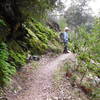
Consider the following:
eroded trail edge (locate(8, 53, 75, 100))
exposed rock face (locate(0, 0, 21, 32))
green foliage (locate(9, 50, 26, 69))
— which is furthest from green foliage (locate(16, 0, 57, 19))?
eroded trail edge (locate(8, 53, 75, 100))

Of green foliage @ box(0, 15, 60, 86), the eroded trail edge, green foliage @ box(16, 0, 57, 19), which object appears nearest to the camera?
green foliage @ box(0, 15, 60, 86)

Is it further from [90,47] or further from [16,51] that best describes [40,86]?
[90,47]

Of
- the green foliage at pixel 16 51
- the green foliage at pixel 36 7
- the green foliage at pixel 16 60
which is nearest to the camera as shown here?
the green foliage at pixel 16 51

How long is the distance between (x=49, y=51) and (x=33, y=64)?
3.53m

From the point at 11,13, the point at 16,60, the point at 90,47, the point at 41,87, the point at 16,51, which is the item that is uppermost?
the point at 11,13

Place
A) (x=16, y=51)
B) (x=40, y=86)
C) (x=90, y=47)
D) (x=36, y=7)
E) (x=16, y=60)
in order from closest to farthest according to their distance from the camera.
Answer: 1. (x=36, y=7)
2. (x=40, y=86)
3. (x=90, y=47)
4. (x=16, y=60)
5. (x=16, y=51)

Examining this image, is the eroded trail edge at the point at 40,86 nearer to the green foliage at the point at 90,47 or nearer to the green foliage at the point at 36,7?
the green foliage at the point at 90,47

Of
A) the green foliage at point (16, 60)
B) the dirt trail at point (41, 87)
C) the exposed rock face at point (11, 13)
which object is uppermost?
the exposed rock face at point (11, 13)

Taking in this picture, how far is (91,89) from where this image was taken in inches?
339

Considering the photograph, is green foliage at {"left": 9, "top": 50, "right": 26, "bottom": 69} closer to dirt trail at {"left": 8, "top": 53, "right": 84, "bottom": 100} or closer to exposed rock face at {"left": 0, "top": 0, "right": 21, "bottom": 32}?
dirt trail at {"left": 8, "top": 53, "right": 84, "bottom": 100}

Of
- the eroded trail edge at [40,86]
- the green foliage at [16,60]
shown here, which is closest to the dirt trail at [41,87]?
the eroded trail edge at [40,86]

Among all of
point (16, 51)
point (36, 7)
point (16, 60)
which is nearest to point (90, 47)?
point (36, 7)

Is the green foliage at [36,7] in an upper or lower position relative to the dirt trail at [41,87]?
upper

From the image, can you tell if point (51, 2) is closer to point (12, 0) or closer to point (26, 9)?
point (26, 9)
